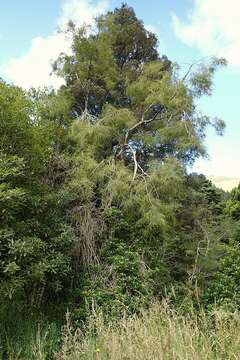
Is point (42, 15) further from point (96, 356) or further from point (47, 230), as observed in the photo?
point (96, 356)

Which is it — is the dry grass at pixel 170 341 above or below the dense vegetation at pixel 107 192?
below

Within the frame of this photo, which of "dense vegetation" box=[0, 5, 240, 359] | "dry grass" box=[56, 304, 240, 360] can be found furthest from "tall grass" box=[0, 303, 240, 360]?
"dense vegetation" box=[0, 5, 240, 359]

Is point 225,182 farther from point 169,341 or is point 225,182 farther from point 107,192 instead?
point 169,341

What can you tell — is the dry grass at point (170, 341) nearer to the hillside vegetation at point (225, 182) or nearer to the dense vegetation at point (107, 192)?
the dense vegetation at point (107, 192)

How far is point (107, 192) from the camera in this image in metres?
9.82

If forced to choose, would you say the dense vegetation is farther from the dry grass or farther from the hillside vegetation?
the hillside vegetation

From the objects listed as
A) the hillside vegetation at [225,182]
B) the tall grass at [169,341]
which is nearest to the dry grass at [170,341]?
the tall grass at [169,341]

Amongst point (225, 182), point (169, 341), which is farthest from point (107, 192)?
point (225, 182)

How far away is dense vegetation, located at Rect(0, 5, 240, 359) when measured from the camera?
24.9ft

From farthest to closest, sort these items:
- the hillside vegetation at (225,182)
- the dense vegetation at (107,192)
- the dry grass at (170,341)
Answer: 1. the hillside vegetation at (225,182)
2. the dense vegetation at (107,192)
3. the dry grass at (170,341)

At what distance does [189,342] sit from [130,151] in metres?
7.90

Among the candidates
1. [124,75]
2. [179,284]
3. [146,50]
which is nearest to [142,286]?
[179,284]

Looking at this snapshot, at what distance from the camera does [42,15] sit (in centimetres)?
820

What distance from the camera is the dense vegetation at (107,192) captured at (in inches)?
299
